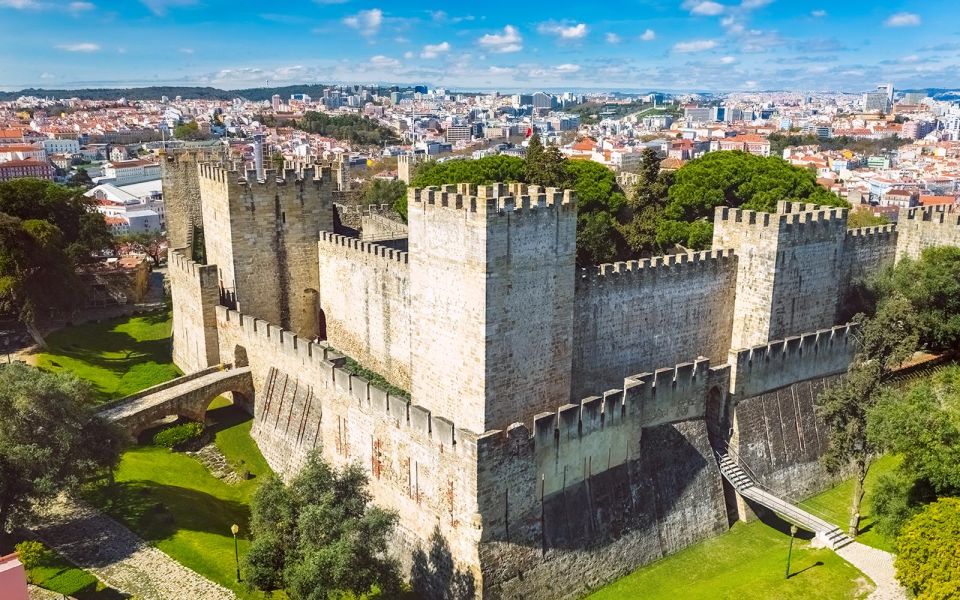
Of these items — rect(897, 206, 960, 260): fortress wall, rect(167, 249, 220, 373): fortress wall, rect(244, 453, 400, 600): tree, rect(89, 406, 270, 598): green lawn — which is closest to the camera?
rect(244, 453, 400, 600): tree

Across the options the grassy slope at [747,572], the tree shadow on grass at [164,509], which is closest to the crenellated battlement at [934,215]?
the grassy slope at [747,572]

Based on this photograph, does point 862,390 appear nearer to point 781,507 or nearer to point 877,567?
point 781,507

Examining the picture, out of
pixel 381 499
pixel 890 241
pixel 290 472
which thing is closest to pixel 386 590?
pixel 381 499

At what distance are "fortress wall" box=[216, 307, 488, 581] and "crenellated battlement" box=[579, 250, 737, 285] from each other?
653cm

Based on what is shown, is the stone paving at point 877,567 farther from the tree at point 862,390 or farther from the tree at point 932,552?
the tree at point 932,552

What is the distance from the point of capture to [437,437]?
15523mm

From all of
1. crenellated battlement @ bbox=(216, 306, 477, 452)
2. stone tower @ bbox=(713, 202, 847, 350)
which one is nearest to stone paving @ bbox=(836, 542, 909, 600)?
stone tower @ bbox=(713, 202, 847, 350)

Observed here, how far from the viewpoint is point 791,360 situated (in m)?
21.3

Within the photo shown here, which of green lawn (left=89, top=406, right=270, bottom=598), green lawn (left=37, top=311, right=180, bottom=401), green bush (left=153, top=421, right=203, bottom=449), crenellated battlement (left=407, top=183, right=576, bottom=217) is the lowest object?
green lawn (left=89, top=406, right=270, bottom=598)

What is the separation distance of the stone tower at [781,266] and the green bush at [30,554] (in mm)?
19046

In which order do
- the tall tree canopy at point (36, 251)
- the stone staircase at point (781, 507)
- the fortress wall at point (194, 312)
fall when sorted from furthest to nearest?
the tall tree canopy at point (36, 251), the fortress wall at point (194, 312), the stone staircase at point (781, 507)

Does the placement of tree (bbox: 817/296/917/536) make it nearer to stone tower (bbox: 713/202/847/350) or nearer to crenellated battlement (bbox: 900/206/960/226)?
stone tower (bbox: 713/202/847/350)

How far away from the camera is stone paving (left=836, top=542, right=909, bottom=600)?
16.7 metres

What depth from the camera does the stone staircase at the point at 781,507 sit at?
Answer: 60.8 feet
